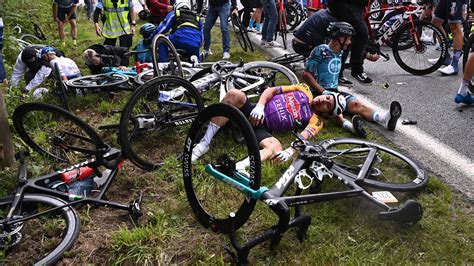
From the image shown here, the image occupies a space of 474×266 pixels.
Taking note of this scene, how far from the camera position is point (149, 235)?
2945 millimetres

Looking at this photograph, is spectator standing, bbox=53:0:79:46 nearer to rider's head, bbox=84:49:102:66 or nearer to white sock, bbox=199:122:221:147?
rider's head, bbox=84:49:102:66

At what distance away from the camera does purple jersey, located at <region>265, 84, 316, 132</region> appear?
4477mm

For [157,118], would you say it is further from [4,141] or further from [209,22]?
[209,22]

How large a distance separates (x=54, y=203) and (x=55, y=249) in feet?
1.31

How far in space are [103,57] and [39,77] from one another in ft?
3.25

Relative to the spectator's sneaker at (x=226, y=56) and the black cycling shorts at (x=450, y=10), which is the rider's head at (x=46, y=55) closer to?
the spectator's sneaker at (x=226, y=56)

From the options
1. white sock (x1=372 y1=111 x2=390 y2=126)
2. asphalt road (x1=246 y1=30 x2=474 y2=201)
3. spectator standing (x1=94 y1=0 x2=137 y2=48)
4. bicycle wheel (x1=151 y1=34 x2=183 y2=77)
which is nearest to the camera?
asphalt road (x1=246 y1=30 x2=474 y2=201)

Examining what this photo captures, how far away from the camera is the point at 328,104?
15.1 ft

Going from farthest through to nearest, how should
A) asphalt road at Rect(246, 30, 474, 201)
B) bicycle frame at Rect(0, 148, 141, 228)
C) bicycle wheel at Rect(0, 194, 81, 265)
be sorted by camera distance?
1. asphalt road at Rect(246, 30, 474, 201)
2. bicycle frame at Rect(0, 148, 141, 228)
3. bicycle wheel at Rect(0, 194, 81, 265)

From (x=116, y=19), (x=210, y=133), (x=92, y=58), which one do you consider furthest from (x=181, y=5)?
(x=210, y=133)

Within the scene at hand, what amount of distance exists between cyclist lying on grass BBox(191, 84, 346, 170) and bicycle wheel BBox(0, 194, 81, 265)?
190cm

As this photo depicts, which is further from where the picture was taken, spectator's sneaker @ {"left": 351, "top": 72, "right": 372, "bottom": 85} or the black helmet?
spectator's sneaker @ {"left": 351, "top": 72, "right": 372, "bottom": 85}

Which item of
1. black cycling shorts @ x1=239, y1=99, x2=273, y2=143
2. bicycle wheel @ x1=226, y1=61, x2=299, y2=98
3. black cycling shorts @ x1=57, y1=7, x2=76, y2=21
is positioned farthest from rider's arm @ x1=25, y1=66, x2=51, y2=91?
black cycling shorts @ x1=57, y1=7, x2=76, y2=21

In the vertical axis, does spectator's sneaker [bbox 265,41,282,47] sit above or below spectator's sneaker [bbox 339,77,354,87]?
below
